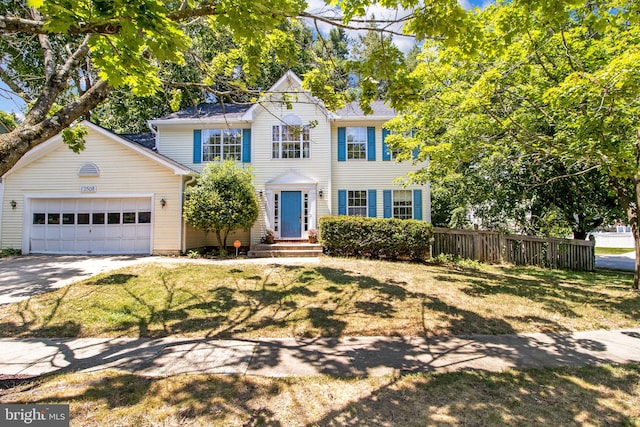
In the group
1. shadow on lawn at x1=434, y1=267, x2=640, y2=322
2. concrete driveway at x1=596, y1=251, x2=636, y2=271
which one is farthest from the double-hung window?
concrete driveway at x1=596, y1=251, x2=636, y2=271

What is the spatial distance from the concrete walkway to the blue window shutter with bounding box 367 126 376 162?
399 inches

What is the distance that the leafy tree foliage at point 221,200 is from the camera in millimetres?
11133

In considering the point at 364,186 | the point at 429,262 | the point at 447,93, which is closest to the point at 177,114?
the point at 364,186

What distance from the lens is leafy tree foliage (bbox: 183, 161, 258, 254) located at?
Answer: 1113 cm

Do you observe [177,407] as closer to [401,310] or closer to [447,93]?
[401,310]

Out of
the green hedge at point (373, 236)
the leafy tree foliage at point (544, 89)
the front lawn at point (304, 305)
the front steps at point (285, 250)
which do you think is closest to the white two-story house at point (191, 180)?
the front steps at point (285, 250)

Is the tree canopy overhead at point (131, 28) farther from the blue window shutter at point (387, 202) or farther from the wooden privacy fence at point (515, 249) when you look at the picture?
the wooden privacy fence at point (515, 249)

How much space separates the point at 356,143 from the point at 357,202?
2751 mm

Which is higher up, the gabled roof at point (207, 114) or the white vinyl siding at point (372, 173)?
the gabled roof at point (207, 114)

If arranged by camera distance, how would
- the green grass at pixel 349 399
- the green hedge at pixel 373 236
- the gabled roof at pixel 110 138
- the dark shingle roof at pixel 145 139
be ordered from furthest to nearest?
the dark shingle roof at pixel 145 139 → the gabled roof at pixel 110 138 → the green hedge at pixel 373 236 → the green grass at pixel 349 399

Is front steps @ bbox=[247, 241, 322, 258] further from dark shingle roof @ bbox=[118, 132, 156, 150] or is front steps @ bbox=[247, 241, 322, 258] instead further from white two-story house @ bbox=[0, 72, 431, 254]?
dark shingle roof @ bbox=[118, 132, 156, 150]

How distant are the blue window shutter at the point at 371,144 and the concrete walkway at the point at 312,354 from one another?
399 inches

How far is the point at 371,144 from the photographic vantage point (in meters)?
13.8

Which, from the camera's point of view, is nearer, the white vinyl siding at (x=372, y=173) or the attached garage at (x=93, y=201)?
the attached garage at (x=93, y=201)
